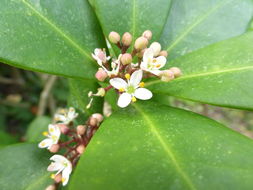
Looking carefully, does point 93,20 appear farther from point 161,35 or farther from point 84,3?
point 161,35

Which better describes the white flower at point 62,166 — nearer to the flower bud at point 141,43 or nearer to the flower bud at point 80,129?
the flower bud at point 80,129

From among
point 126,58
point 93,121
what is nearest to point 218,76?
point 126,58

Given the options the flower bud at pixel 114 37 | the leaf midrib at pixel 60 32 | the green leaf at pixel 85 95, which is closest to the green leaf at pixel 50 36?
the leaf midrib at pixel 60 32

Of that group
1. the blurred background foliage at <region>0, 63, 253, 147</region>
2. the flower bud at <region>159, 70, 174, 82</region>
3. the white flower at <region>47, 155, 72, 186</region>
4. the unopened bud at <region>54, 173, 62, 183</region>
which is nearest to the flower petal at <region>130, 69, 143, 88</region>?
the flower bud at <region>159, 70, 174, 82</region>

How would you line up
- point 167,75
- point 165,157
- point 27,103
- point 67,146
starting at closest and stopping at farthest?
point 165,157
point 167,75
point 67,146
point 27,103

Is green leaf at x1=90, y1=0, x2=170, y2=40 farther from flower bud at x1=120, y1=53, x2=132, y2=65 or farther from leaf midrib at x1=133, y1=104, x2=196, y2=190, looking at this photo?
leaf midrib at x1=133, y1=104, x2=196, y2=190

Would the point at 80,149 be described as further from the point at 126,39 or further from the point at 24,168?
the point at 126,39
